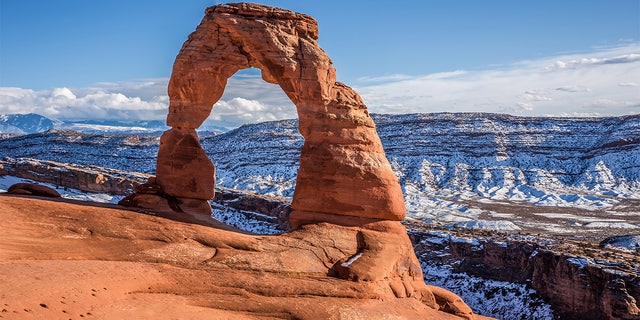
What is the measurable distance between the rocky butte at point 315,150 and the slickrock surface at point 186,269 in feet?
0.37

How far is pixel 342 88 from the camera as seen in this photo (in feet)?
69.9

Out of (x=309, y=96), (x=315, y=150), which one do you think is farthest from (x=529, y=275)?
(x=309, y=96)

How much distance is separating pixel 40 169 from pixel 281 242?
45564 millimetres

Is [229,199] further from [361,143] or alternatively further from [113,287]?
[113,287]

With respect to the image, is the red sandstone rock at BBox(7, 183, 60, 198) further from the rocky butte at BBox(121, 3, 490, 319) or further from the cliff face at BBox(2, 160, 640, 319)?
the cliff face at BBox(2, 160, 640, 319)

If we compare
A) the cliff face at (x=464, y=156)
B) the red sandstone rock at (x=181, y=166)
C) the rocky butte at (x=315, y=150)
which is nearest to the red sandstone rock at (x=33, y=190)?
the rocky butte at (x=315, y=150)

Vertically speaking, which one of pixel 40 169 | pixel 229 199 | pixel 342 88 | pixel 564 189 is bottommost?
pixel 564 189

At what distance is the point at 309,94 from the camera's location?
20359 millimetres

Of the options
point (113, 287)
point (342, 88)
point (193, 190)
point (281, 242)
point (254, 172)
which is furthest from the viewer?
point (254, 172)

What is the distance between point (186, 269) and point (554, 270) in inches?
1159

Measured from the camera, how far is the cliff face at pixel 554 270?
33.4 metres

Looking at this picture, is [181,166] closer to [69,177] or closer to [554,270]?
[554,270]

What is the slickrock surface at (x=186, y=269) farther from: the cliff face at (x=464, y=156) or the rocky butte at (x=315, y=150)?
the cliff face at (x=464, y=156)

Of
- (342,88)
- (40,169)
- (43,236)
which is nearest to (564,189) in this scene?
(40,169)
